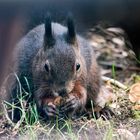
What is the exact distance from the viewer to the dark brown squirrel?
13.0 ft

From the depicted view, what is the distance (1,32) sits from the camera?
369 centimetres

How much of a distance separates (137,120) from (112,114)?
36cm

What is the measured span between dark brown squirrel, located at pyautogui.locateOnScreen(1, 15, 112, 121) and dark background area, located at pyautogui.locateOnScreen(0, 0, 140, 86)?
16 cm

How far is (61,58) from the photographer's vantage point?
396 cm

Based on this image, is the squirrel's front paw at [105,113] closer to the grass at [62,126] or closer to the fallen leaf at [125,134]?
the grass at [62,126]

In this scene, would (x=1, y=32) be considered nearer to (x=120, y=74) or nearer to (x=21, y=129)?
(x=21, y=129)

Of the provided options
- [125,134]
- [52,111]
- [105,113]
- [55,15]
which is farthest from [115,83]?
[125,134]

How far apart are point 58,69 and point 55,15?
1.15 meters

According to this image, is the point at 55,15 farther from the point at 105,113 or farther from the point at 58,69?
the point at 58,69

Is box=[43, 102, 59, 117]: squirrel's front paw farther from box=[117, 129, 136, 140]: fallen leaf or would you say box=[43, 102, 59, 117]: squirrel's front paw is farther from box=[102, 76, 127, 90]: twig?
box=[102, 76, 127, 90]: twig

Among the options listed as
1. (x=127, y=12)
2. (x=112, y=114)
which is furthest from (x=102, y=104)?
(x=127, y=12)

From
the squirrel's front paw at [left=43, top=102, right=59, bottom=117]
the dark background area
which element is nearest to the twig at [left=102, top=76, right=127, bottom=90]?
the dark background area

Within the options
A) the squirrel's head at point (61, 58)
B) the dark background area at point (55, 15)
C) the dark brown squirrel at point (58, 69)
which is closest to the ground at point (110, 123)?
the dark brown squirrel at point (58, 69)

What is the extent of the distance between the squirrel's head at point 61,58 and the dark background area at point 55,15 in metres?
0.24
